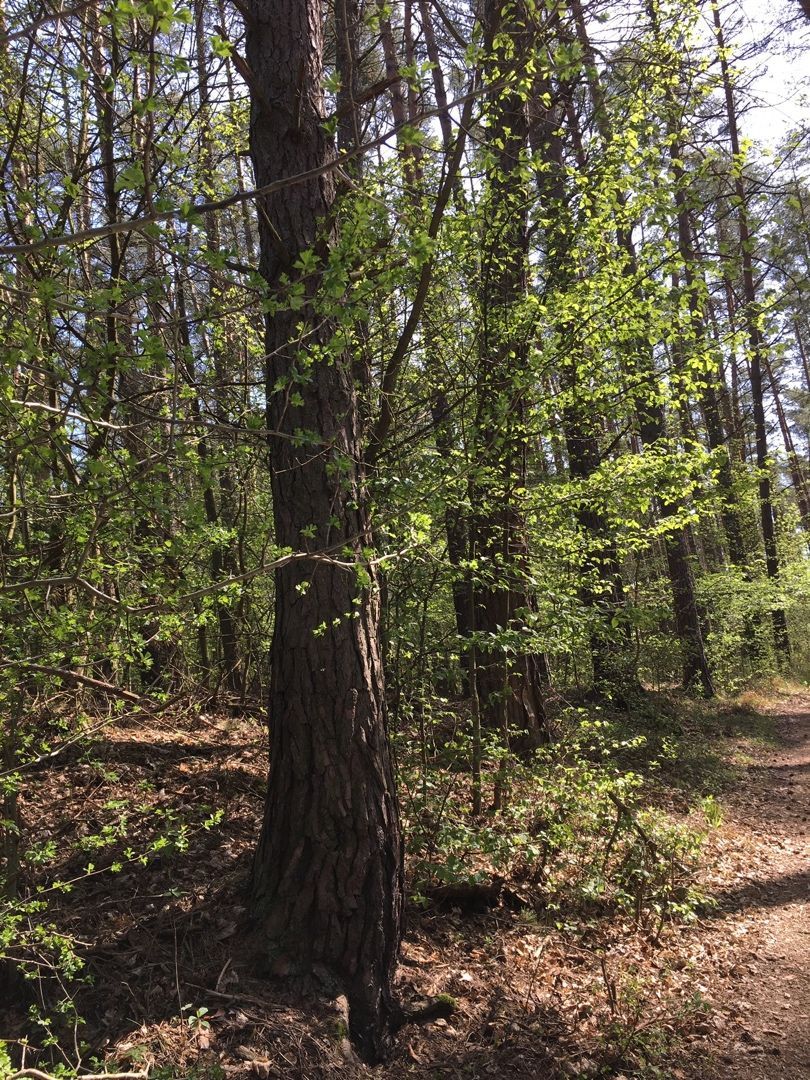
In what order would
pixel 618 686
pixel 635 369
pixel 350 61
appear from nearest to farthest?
1. pixel 350 61
2. pixel 635 369
3. pixel 618 686

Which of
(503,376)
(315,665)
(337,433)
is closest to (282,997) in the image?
(315,665)

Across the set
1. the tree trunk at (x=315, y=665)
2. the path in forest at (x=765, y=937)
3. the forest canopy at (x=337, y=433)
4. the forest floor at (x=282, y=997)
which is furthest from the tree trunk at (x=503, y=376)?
the path in forest at (x=765, y=937)

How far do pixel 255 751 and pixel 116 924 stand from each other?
2.07 metres

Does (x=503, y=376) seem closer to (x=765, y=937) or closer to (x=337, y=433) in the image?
(x=337, y=433)

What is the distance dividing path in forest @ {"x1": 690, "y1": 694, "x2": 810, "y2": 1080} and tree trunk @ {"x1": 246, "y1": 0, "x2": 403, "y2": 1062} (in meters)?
1.90

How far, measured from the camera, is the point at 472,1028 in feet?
12.4

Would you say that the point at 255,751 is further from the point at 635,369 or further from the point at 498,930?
the point at 635,369

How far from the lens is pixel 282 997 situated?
11.5ft

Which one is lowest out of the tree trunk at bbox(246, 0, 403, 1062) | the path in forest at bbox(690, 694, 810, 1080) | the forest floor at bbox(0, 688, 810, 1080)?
the path in forest at bbox(690, 694, 810, 1080)

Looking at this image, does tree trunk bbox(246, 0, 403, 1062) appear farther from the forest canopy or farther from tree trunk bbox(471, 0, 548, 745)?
tree trunk bbox(471, 0, 548, 745)

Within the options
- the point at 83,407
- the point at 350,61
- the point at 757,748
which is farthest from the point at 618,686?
the point at 83,407

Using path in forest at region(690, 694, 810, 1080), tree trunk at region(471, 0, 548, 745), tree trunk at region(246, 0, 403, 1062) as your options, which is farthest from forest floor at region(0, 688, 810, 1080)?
tree trunk at region(471, 0, 548, 745)

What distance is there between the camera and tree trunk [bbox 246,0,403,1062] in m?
3.73

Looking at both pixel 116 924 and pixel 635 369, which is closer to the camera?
pixel 116 924
